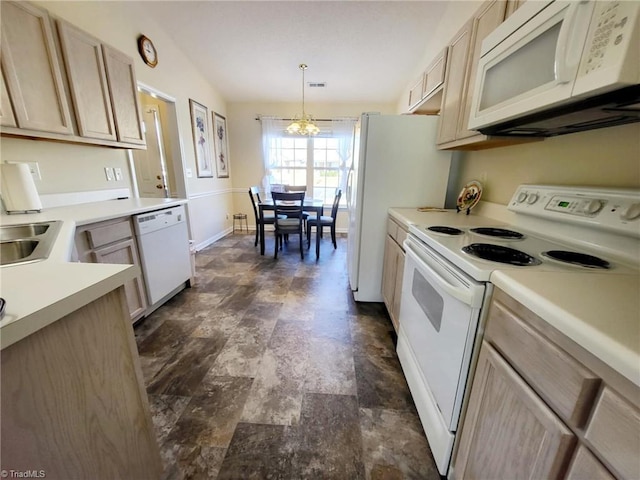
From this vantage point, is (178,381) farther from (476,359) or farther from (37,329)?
(476,359)

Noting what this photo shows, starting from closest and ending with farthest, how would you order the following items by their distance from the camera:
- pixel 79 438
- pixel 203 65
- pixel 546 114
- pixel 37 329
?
pixel 37 329 < pixel 79 438 < pixel 546 114 < pixel 203 65

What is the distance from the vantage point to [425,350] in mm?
1170

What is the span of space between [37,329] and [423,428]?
1.45 metres

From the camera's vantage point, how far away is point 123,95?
207 centimetres

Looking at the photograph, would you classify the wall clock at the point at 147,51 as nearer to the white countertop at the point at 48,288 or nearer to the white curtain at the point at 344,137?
the white countertop at the point at 48,288

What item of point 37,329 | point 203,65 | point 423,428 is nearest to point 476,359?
point 423,428

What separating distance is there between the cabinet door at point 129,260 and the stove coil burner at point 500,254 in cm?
190

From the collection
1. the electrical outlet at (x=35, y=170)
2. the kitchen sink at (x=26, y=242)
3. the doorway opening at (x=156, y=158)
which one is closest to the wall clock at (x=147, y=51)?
the doorway opening at (x=156, y=158)

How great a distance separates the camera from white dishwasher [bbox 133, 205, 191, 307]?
191 centimetres

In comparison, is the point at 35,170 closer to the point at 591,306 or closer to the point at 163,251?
the point at 163,251

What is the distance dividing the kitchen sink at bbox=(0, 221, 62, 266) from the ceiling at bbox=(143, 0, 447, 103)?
266cm

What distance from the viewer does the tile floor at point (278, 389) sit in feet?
3.49

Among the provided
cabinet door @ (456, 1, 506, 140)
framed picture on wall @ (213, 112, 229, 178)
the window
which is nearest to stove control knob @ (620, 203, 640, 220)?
cabinet door @ (456, 1, 506, 140)

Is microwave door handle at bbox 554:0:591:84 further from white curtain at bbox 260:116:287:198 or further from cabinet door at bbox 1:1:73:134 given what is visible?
white curtain at bbox 260:116:287:198
